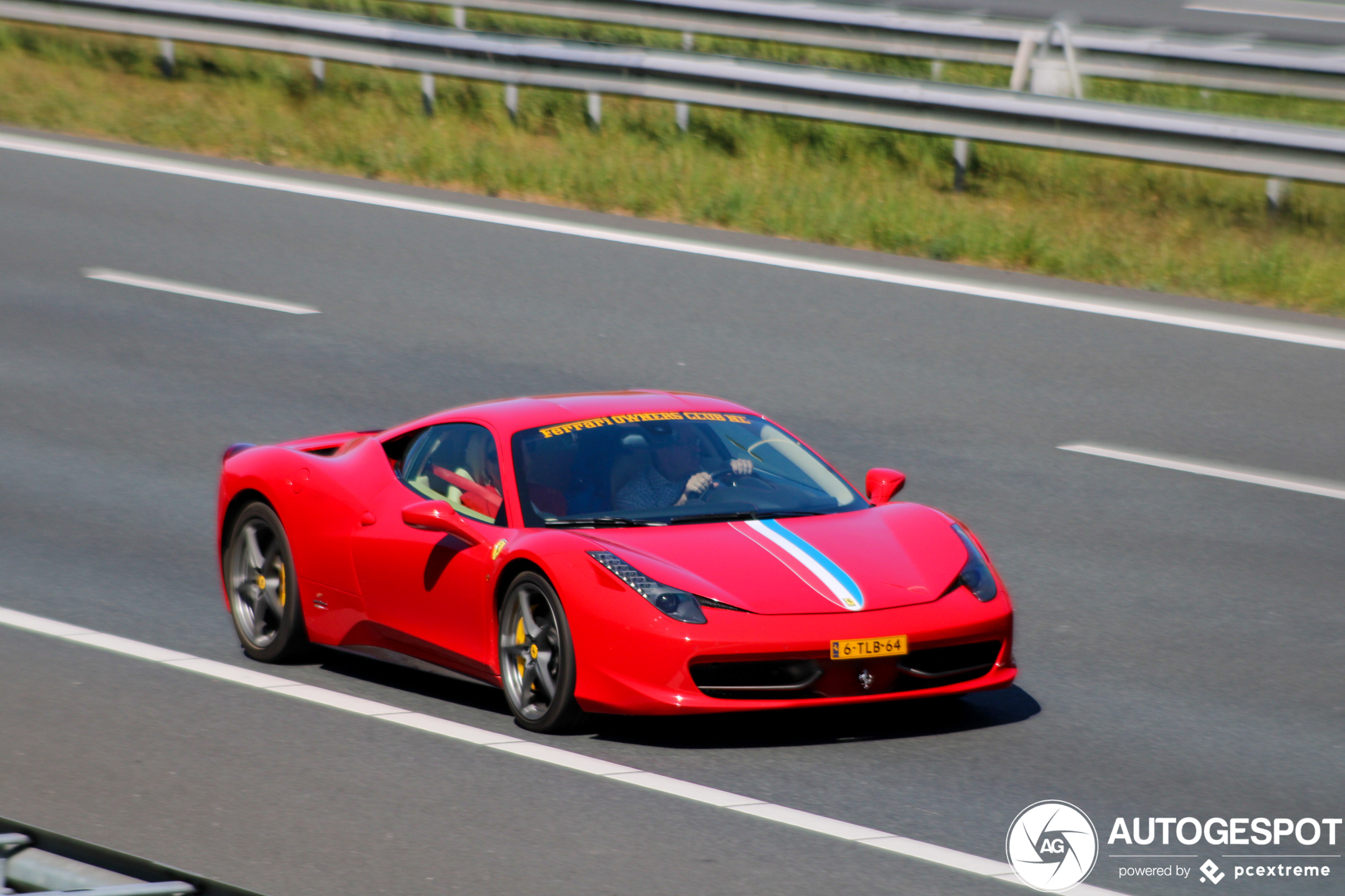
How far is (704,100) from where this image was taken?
1919 centimetres

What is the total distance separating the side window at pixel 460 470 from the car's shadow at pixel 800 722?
2.43 feet

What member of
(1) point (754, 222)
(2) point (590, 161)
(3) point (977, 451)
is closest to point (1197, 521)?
(3) point (977, 451)

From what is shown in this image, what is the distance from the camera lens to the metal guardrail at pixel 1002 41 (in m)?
20.3

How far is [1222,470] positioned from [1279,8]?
68.8 ft

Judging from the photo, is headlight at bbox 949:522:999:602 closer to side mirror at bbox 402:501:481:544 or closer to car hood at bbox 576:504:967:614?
car hood at bbox 576:504:967:614

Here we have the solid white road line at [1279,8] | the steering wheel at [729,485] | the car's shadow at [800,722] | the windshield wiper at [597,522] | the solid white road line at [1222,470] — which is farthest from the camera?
the solid white road line at [1279,8]

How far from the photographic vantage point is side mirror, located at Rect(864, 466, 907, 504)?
26.5ft

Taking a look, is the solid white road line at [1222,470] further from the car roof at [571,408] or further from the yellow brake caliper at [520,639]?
the yellow brake caliper at [520,639]

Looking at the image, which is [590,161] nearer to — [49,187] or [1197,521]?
[49,187]

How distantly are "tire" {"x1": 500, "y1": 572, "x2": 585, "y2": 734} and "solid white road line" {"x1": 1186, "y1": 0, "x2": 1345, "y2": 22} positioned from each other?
2482 centimetres

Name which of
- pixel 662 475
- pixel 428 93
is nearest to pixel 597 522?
pixel 662 475

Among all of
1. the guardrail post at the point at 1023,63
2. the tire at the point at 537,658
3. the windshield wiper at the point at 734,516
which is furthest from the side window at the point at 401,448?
the guardrail post at the point at 1023,63

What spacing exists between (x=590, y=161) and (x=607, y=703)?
12436 millimetres

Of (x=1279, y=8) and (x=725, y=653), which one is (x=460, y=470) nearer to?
(x=725, y=653)
